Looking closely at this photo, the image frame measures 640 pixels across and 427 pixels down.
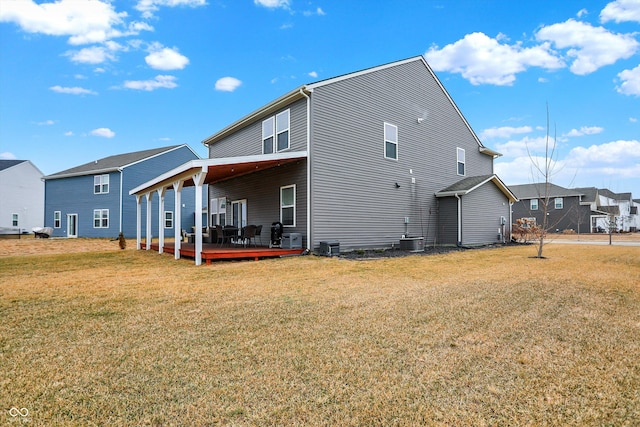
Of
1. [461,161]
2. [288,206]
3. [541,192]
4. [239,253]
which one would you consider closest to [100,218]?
[288,206]

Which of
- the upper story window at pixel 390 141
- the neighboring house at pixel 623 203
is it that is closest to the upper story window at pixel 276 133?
the upper story window at pixel 390 141

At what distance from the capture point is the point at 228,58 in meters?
19.0

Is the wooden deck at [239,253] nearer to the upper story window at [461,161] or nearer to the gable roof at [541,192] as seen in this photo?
the upper story window at [461,161]

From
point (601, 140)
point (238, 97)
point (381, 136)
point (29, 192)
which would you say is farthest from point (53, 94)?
point (601, 140)

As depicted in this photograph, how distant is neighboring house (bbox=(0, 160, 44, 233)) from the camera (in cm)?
3384

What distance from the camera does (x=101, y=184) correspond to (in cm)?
2706

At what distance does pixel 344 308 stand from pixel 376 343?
4.79 feet

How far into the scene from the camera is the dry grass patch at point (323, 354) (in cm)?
250

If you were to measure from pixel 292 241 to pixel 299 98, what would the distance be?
5006 mm

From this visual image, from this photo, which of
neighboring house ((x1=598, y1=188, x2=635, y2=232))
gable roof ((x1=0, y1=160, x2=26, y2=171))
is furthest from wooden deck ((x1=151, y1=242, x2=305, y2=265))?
neighboring house ((x1=598, y1=188, x2=635, y2=232))

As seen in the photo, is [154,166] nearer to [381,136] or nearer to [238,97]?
[238,97]

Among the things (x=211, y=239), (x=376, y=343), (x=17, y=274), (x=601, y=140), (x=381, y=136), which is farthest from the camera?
(x=601, y=140)

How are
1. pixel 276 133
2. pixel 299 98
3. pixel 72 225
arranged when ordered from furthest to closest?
pixel 72 225 → pixel 276 133 → pixel 299 98

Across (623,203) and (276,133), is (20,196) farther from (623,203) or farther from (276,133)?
(623,203)
